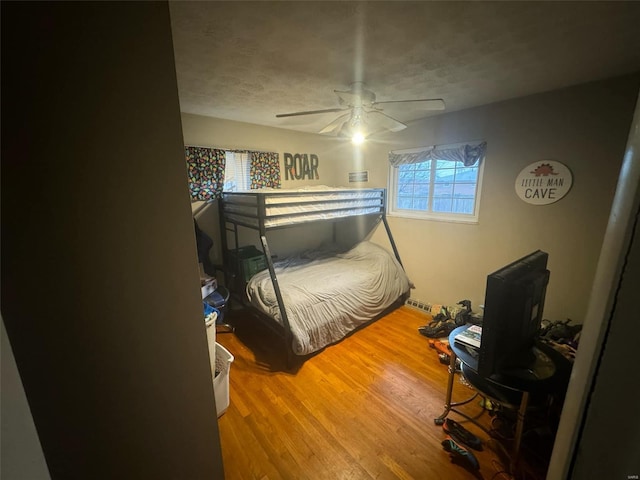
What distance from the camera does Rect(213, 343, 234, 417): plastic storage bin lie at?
Result: 1.67 m

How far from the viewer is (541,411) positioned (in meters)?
1.57

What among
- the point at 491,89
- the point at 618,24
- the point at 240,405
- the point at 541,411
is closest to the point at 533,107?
the point at 491,89

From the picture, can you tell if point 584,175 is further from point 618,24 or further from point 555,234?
point 618,24

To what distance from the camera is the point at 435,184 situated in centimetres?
300

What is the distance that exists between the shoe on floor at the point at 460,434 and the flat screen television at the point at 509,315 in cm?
59

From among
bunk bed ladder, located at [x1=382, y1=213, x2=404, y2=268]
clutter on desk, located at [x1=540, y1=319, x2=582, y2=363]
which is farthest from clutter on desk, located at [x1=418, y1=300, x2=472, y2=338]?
bunk bed ladder, located at [x1=382, y1=213, x2=404, y2=268]

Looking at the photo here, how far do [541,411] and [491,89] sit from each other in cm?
240

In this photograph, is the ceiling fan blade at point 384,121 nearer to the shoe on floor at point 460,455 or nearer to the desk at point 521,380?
the desk at point 521,380

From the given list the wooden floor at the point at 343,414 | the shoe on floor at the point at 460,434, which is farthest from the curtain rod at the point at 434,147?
the shoe on floor at the point at 460,434

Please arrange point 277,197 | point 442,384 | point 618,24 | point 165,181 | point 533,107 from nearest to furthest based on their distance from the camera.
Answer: point 165,181 < point 618,24 < point 442,384 < point 533,107 < point 277,197

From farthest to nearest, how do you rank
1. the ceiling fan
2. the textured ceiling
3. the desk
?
the ceiling fan → the desk → the textured ceiling

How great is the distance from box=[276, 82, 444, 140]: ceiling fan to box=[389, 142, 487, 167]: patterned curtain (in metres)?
0.86

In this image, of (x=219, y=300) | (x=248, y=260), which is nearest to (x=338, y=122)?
(x=248, y=260)

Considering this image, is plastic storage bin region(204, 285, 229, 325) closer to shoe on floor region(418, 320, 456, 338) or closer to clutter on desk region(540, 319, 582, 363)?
shoe on floor region(418, 320, 456, 338)
